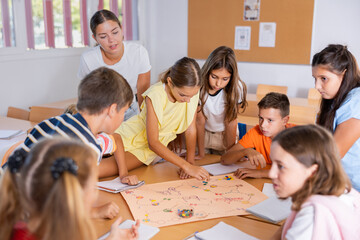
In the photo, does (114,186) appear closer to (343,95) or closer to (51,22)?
(343,95)

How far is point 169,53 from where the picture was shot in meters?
5.54

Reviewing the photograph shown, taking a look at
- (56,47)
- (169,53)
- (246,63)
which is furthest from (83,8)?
(246,63)

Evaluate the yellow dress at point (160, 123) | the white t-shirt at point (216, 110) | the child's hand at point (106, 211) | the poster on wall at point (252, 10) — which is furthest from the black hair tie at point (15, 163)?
the poster on wall at point (252, 10)

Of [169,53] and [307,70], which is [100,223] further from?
[169,53]

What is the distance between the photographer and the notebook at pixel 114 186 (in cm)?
164

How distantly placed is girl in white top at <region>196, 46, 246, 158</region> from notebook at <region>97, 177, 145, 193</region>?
596mm

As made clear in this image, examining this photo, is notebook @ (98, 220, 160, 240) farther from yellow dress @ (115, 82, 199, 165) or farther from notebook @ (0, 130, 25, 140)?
notebook @ (0, 130, 25, 140)

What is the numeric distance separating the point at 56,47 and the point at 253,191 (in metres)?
3.20

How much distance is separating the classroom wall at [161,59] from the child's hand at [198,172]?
2500mm

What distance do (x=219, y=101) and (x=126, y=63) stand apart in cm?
74

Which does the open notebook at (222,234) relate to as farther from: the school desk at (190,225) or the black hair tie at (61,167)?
the black hair tie at (61,167)

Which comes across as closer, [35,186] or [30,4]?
[35,186]

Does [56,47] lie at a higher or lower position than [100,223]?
higher

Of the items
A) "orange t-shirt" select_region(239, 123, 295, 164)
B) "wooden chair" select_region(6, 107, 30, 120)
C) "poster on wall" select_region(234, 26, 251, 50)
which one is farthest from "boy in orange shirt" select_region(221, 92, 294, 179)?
"poster on wall" select_region(234, 26, 251, 50)
